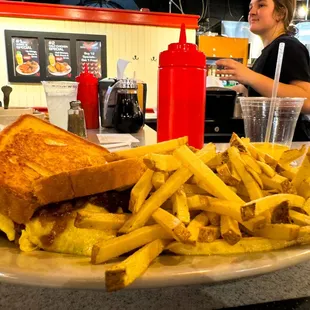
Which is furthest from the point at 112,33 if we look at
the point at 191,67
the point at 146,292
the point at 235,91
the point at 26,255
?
the point at 26,255

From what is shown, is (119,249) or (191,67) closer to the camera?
(119,249)

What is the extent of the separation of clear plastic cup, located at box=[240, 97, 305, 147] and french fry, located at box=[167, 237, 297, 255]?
913 mm

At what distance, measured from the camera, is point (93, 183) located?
2.07 feet

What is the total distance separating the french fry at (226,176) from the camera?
2.13ft

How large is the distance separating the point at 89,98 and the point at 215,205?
70.8 inches

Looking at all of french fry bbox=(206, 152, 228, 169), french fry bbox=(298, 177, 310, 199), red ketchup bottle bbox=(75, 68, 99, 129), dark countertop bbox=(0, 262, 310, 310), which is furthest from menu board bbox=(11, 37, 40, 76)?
french fry bbox=(298, 177, 310, 199)

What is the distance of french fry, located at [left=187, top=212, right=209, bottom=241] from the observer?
558mm

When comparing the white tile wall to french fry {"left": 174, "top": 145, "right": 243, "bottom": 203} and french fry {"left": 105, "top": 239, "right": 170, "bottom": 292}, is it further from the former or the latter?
french fry {"left": 105, "top": 239, "right": 170, "bottom": 292}

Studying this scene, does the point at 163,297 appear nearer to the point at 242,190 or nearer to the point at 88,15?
the point at 242,190

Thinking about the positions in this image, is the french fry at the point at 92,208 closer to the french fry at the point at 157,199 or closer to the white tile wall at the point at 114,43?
the french fry at the point at 157,199

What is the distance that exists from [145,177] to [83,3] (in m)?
6.95

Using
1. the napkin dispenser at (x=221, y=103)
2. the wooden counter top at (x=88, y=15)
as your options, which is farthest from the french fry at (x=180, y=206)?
the wooden counter top at (x=88, y=15)

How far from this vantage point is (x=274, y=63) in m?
2.39

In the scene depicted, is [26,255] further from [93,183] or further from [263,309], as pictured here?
[263,309]
